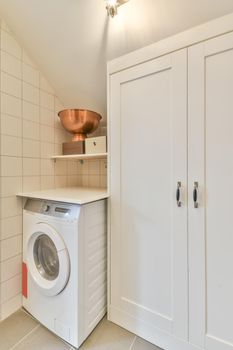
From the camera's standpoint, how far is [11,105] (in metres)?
1.50

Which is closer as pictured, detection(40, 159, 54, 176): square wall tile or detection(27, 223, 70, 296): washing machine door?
detection(27, 223, 70, 296): washing machine door

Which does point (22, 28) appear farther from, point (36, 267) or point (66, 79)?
point (36, 267)

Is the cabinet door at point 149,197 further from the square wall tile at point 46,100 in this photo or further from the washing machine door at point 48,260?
the square wall tile at point 46,100

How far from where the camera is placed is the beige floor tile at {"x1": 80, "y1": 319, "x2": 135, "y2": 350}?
1196mm

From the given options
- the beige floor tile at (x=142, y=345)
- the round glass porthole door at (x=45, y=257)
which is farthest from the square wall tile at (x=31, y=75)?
the beige floor tile at (x=142, y=345)

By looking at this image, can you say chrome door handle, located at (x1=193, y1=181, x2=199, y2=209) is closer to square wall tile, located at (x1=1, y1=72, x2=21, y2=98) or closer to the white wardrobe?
the white wardrobe

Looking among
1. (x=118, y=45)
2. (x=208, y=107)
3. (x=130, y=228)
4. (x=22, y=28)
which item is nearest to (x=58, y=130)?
(x=22, y=28)

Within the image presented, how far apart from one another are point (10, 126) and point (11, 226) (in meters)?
0.83

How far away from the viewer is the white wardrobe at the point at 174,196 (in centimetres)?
99

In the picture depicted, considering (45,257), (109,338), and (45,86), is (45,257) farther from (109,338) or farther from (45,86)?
(45,86)

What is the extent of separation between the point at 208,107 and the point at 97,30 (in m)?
0.98

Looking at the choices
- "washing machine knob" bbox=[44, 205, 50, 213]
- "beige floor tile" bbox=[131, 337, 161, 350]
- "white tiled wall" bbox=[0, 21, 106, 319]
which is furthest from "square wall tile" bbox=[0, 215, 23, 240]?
"beige floor tile" bbox=[131, 337, 161, 350]

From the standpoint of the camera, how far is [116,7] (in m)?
1.11

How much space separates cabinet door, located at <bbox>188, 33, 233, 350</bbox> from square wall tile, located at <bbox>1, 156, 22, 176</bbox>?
1363 millimetres
